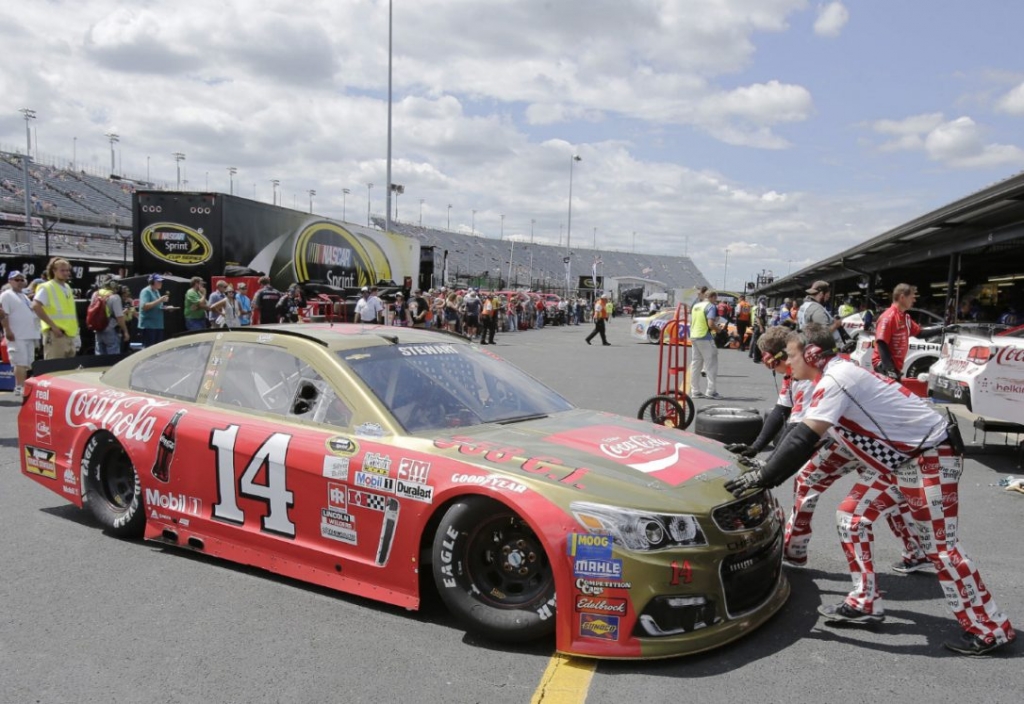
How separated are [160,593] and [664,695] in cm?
253

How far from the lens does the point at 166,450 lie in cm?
458

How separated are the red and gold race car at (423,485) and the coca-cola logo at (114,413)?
0.04ft

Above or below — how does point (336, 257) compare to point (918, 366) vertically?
above

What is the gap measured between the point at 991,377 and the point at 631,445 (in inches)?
211

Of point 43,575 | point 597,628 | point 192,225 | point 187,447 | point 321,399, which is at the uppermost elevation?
point 192,225

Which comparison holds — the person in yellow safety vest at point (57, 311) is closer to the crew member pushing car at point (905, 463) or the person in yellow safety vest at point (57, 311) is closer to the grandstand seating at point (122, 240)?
the crew member pushing car at point (905, 463)

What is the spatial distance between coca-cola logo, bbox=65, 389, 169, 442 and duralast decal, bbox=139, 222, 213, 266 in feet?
45.3

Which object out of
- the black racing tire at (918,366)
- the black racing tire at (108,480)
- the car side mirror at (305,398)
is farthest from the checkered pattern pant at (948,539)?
the black racing tire at (918,366)

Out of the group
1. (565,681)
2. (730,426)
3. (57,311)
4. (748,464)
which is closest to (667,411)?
(730,426)

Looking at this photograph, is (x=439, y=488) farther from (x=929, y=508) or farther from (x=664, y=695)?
(x=929, y=508)

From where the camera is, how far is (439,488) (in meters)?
3.59

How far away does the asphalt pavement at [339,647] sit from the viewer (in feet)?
10.2

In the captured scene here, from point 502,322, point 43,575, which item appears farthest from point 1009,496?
point 502,322

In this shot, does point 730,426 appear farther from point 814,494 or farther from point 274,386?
point 274,386
